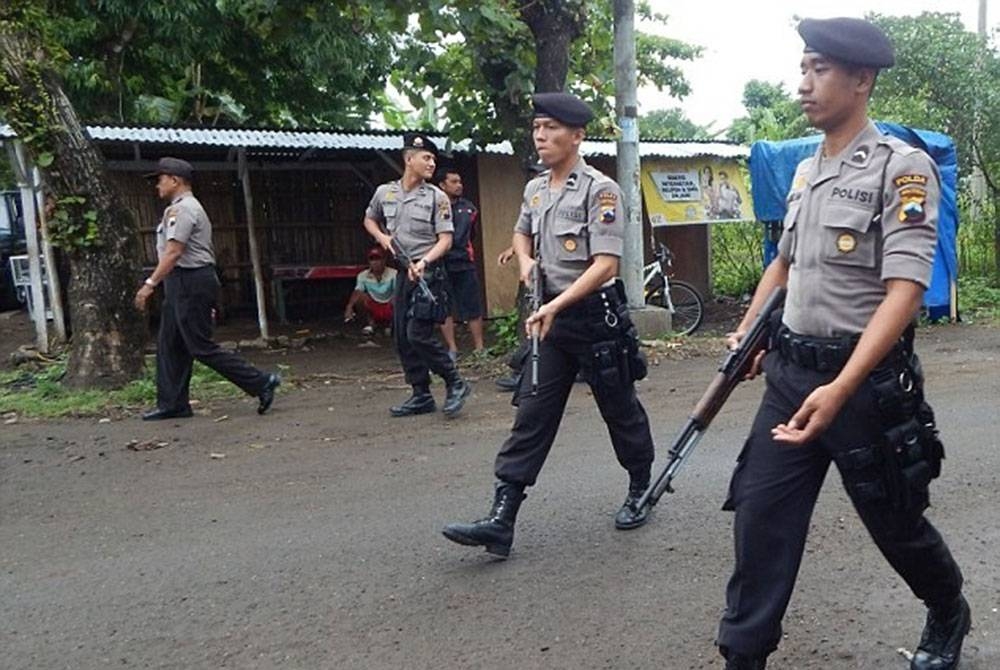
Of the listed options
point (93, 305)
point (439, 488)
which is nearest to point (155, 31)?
point (93, 305)

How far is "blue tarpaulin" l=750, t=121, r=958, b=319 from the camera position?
985 cm

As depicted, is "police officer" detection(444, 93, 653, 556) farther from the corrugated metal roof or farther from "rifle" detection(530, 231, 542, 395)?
the corrugated metal roof

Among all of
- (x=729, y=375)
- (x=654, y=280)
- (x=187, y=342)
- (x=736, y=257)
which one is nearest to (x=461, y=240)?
(x=187, y=342)

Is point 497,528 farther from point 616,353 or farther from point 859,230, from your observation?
point 859,230

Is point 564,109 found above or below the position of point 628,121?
below

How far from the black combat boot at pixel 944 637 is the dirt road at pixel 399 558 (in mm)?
127

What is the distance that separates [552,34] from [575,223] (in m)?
5.36

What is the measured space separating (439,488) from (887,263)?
2931 millimetres

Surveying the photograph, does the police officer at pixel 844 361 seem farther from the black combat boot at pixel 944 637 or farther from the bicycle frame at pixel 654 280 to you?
the bicycle frame at pixel 654 280

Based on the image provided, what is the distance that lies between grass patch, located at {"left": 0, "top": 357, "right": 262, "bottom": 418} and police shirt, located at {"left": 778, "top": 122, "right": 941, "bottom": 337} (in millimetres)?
5697

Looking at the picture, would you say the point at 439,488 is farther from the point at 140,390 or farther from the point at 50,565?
the point at 140,390

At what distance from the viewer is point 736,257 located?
1453 centimetres

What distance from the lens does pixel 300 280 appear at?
510 inches

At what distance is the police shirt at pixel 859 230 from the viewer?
2.33m
